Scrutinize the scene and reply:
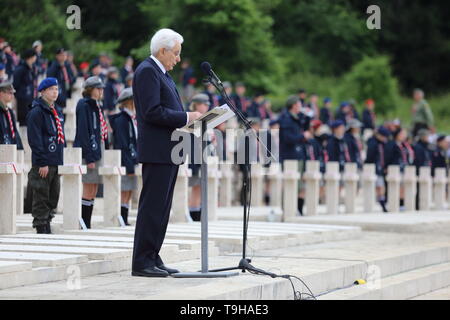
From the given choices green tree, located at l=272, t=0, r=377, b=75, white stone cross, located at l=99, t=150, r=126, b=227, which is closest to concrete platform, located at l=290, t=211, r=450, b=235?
white stone cross, located at l=99, t=150, r=126, b=227

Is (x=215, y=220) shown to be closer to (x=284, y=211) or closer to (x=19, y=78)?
(x=284, y=211)

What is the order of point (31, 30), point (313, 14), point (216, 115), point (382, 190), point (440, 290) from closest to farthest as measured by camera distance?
point (216, 115) < point (440, 290) < point (382, 190) < point (31, 30) < point (313, 14)

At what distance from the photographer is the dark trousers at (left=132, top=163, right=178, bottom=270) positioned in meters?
9.65

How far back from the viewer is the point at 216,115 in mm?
9188

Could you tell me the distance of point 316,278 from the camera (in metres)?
10.2

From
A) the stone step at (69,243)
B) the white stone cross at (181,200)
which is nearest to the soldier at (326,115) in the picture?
the white stone cross at (181,200)

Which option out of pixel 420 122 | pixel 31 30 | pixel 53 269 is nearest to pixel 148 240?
pixel 53 269

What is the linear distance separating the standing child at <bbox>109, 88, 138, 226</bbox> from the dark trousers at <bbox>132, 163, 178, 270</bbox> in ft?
17.1

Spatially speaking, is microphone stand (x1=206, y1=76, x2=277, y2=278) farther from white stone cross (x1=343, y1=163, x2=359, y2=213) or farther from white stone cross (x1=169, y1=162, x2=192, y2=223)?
white stone cross (x1=343, y1=163, x2=359, y2=213)

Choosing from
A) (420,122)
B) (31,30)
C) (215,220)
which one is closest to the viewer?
(215,220)

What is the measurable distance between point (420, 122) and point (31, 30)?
11.4 m

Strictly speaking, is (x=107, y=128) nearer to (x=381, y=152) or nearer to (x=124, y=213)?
(x=124, y=213)

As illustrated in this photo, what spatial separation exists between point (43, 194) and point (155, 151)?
13.8 ft

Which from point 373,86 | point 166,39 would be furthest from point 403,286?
point 373,86
